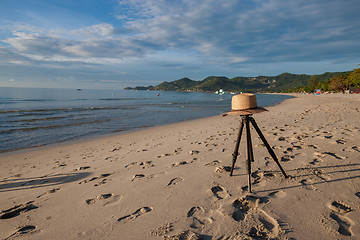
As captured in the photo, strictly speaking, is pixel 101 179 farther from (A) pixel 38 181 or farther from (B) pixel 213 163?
(B) pixel 213 163

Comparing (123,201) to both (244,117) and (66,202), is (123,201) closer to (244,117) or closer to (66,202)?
(66,202)

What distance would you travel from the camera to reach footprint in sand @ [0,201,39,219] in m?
3.65

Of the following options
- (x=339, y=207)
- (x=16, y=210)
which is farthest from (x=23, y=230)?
(x=339, y=207)

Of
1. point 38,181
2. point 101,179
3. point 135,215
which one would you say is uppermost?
point 135,215

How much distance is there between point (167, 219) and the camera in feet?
10.2

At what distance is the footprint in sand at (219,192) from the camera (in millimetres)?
3674

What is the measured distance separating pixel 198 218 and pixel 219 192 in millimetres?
936

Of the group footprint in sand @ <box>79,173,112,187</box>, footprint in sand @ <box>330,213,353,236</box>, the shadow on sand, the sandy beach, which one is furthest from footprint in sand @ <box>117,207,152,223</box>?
the shadow on sand

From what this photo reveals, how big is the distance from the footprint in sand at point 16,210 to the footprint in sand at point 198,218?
10.8 ft

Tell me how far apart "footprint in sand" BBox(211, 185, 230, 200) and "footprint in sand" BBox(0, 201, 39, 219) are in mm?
3756

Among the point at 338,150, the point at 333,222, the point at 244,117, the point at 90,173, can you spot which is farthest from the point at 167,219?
the point at 338,150

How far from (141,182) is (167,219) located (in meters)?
1.71

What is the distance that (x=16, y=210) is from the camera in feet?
12.5

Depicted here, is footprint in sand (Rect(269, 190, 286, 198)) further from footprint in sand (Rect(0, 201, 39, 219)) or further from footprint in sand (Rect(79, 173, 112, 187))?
footprint in sand (Rect(0, 201, 39, 219))
